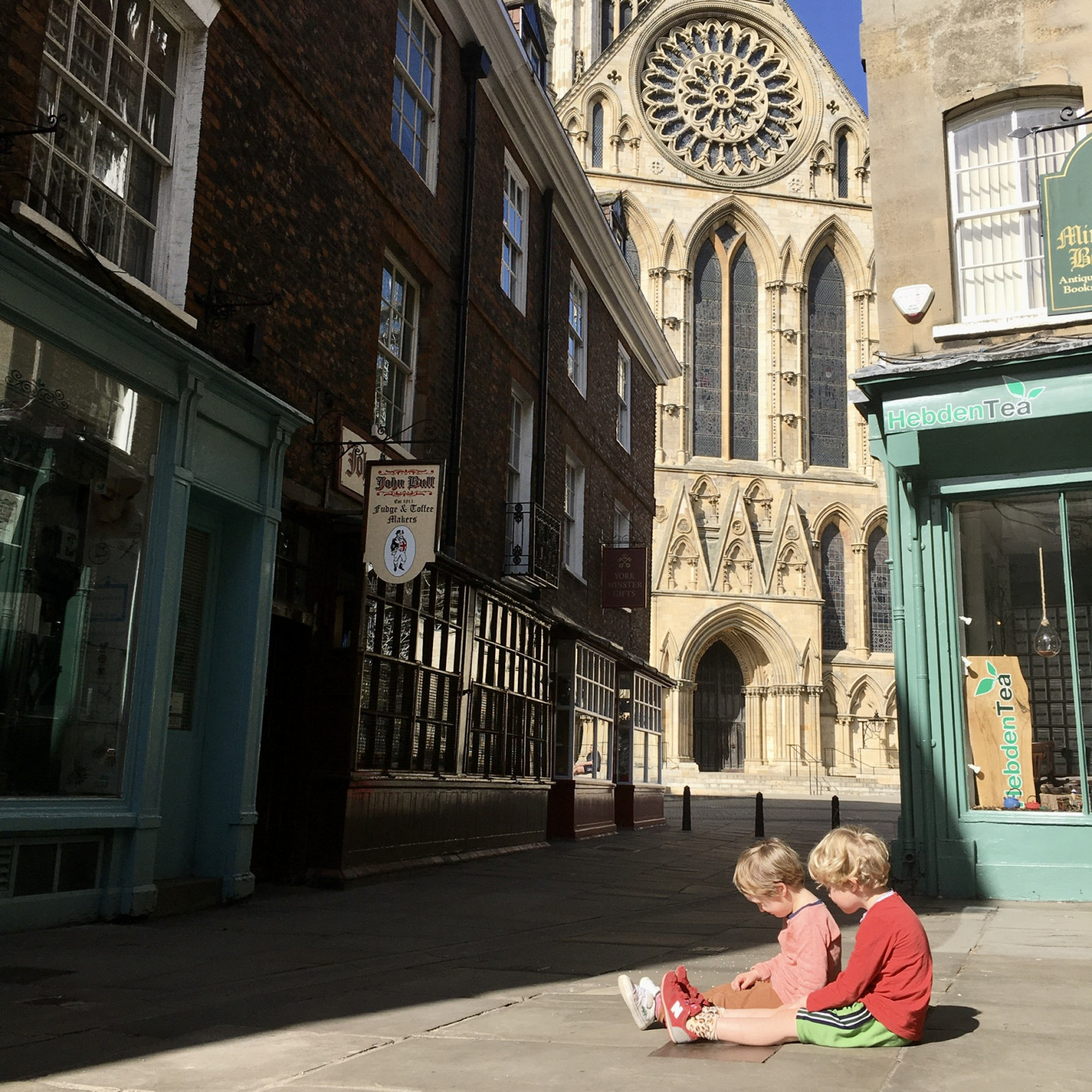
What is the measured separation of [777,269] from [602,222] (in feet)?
101

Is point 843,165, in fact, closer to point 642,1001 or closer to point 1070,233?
point 1070,233

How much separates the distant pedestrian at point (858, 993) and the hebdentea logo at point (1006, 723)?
20.3 ft

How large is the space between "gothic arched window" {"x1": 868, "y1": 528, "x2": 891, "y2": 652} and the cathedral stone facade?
0.31ft

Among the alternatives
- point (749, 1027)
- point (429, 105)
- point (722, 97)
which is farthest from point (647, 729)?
point (722, 97)

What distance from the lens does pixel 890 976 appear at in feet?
13.5

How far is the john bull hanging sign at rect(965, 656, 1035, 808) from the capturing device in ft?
32.5

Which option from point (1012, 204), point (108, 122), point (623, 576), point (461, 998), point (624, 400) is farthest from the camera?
point (624, 400)

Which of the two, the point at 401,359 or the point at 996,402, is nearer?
the point at 996,402

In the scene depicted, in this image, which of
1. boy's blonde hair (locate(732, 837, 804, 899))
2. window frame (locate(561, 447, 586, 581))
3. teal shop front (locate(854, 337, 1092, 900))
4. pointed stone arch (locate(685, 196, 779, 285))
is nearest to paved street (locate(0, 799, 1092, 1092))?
boy's blonde hair (locate(732, 837, 804, 899))

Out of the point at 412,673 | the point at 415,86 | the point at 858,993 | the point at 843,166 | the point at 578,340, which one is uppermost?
the point at 843,166

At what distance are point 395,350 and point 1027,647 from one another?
6.61 meters

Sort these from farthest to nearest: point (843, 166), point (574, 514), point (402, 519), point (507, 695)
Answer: point (843, 166), point (574, 514), point (507, 695), point (402, 519)

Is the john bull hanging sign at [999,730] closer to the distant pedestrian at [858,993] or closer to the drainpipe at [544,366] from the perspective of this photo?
the distant pedestrian at [858,993]

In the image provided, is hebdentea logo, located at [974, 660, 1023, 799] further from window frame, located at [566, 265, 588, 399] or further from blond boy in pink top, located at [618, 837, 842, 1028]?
window frame, located at [566, 265, 588, 399]
